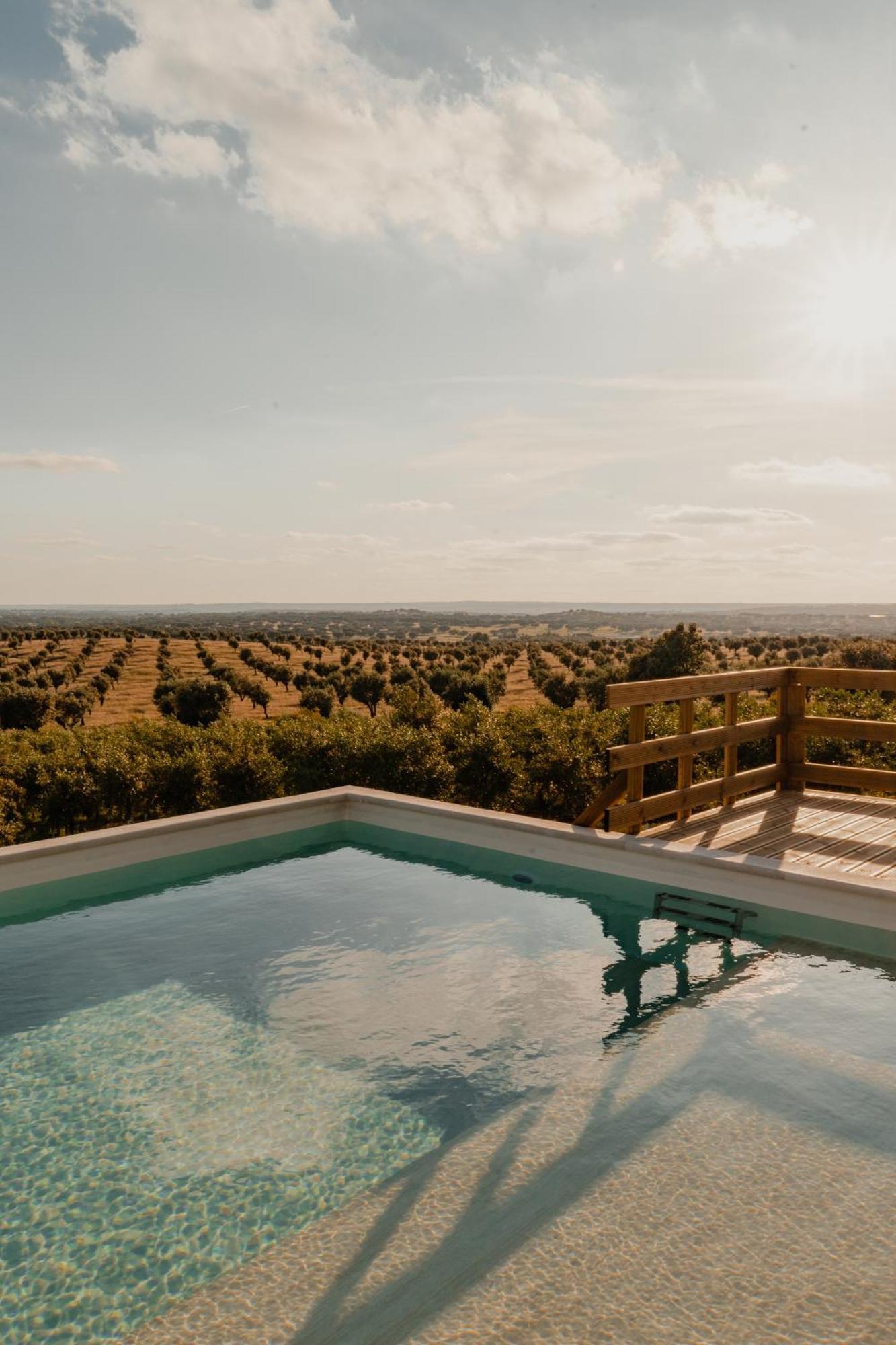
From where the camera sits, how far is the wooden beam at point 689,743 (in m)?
6.91

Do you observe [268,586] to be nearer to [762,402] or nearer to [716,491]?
[716,491]

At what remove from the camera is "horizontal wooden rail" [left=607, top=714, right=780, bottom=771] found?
6.91 m

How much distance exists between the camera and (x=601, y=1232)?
3.22m

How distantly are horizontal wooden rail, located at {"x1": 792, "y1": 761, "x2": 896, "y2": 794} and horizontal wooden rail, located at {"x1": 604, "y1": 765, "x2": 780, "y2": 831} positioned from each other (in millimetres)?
103

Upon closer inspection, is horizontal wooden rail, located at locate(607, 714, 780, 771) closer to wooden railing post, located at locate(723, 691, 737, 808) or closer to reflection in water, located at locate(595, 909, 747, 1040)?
wooden railing post, located at locate(723, 691, 737, 808)

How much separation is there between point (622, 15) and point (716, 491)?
26987 mm

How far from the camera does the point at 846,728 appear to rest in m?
8.16

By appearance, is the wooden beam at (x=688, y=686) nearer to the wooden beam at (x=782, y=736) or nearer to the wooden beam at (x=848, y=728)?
the wooden beam at (x=782, y=736)

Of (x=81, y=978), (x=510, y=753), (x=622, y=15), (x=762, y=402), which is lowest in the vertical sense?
(x=81, y=978)

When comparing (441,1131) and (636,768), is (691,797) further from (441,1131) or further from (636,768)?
(441,1131)

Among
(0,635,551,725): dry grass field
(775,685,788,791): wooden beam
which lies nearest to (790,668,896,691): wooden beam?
(775,685,788,791): wooden beam

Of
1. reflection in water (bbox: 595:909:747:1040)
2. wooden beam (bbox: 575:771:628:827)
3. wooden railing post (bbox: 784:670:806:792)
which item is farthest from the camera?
wooden railing post (bbox: 784:670:806:792)

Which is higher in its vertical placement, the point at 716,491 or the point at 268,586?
the point at 716,491

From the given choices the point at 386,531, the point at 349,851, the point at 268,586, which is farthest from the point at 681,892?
the point at 386,531
